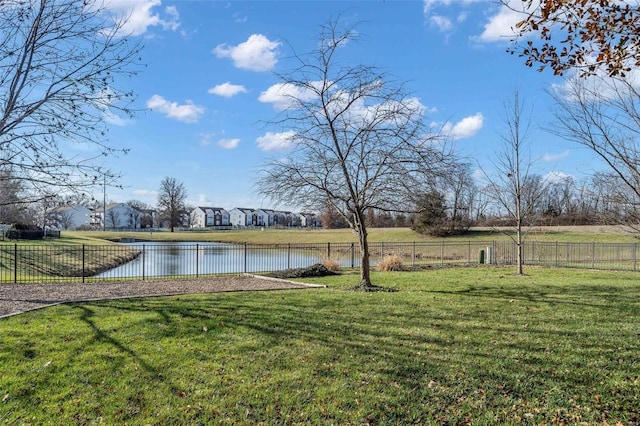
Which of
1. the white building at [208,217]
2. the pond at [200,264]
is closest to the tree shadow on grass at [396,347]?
the pond at [200,264]

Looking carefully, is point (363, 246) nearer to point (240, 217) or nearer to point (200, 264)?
Result: point (200, 264)

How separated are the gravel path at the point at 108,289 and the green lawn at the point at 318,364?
1.31 metres

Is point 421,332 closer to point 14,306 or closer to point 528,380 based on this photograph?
point 528,380

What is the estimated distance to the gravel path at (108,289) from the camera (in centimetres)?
906

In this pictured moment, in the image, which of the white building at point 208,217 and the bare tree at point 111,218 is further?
the white building at point 208,217

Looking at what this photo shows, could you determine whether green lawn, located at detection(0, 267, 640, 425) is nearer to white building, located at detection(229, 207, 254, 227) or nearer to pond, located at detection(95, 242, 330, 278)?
pond, located at detection(95, 242, 330, 278)

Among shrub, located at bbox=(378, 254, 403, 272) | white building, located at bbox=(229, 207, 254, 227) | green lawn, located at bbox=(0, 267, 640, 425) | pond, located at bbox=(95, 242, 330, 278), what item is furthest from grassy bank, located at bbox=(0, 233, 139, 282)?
white building, located at bbox=(229, 207, 254, 227)

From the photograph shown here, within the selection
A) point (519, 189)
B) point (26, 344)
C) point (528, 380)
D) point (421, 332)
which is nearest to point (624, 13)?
point (528, 380)

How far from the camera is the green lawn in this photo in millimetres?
4133

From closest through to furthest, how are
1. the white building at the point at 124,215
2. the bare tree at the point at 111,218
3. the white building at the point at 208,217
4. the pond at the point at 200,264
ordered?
1. the pond at the point at 200,264
2. the bare tree at the point at 111,218
3. the white building at the point at 124,215
4. the white building at the point at 208,217

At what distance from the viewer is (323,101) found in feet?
35.0

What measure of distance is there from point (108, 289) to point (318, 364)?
8345 mm

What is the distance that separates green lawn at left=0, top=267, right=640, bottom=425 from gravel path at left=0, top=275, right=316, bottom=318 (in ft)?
4.29

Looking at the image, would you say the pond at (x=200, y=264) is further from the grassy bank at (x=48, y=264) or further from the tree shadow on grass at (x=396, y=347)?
the tree shadow on grass at (x=396, y=347)
